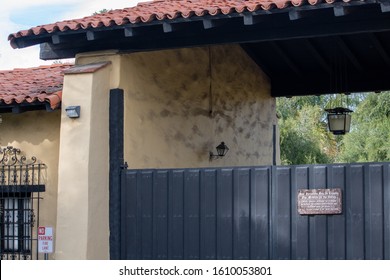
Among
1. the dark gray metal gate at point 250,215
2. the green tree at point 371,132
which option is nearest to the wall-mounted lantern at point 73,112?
the dark gray metal gate at point 250,215

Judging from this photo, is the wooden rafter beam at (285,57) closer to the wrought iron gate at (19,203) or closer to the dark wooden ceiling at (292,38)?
the dark wooden ceiling at (292,38)

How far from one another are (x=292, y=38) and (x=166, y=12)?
1608mm

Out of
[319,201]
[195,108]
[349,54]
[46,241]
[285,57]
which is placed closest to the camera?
[319,201]

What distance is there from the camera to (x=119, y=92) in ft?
37.6

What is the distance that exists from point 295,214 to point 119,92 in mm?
2953

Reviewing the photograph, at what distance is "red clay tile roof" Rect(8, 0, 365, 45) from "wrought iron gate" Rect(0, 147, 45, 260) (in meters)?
1.74

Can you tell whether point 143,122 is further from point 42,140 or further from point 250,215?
point 250,215

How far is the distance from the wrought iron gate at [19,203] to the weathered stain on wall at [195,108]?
5.23ft

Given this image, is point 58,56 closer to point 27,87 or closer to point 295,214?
point 27,87

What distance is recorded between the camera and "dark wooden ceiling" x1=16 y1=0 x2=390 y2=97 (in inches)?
399

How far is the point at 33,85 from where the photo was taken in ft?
43.1

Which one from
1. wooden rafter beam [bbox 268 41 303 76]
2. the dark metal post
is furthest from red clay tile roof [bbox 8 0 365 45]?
wooden rafter beam [bbox 268 41 303 76]

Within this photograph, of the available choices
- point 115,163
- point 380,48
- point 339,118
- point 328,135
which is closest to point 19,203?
point 115,163

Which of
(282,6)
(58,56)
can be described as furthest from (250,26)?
(58,56)
